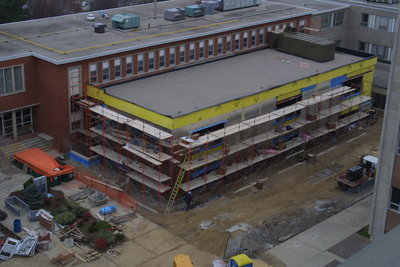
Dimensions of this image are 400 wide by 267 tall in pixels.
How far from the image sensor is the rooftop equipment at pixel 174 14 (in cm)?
6606

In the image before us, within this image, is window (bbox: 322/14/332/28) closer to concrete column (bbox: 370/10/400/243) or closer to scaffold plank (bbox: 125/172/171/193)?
scaffold plank (bbox: 125/172/171/193)

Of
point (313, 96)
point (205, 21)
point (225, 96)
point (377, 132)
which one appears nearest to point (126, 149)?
point (225, 96)

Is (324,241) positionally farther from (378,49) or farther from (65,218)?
(378,49)

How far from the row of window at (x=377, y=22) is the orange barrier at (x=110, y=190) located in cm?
4028

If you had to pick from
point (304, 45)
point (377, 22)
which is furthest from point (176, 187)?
point (377, 22)

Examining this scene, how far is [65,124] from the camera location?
177ft

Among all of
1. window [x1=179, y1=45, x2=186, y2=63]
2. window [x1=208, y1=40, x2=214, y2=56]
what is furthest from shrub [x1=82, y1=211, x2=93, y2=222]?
window [x1=208, y1=40, x2=214, y2=56]

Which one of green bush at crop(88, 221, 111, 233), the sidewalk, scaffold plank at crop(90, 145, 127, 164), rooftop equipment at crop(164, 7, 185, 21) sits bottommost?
the sidewalk

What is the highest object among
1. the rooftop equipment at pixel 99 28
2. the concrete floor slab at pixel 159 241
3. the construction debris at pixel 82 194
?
the rooftop equipment at pixel 99 28

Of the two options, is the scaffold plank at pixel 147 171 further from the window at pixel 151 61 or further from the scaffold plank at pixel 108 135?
the window at pixel 151 61

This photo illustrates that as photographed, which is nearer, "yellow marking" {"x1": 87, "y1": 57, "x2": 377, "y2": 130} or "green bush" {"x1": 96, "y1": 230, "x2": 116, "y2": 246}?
"green bush" {"x1": 96, "y1": 230, "x2": 116, "y2": 246}

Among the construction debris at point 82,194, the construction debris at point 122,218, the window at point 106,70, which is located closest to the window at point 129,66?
the window at point 106,70

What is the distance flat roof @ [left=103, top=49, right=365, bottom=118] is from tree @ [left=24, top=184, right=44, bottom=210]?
10.7 metres

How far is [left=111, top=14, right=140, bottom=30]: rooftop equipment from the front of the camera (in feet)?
203
